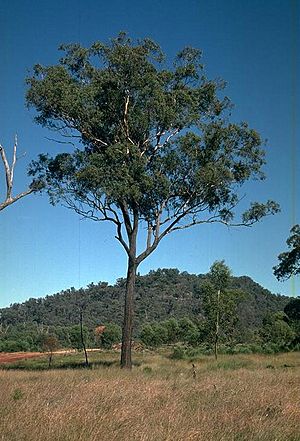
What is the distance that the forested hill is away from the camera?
12081 cm

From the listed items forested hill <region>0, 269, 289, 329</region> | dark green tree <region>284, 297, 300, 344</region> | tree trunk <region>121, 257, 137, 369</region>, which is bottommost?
tree trunk <region>121, 257, 137, 369</region>

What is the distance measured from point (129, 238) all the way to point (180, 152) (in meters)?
4.30

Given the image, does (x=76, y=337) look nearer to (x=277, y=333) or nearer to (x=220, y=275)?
(x=277, y=333)

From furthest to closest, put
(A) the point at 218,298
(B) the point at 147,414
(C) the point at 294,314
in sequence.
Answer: (C) the point at 294,314, (A) the point at 218,298, (B) the point at 147,414

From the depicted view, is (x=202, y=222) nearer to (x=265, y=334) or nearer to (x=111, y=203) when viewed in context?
(x=111, y=203)

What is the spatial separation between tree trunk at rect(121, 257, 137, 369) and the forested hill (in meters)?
83.5

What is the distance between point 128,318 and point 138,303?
11507 cm

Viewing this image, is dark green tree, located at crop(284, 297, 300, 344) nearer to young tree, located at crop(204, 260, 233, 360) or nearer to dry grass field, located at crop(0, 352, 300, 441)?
young tree, located at crop(204, 260, 233, 360)

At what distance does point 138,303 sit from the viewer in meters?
137

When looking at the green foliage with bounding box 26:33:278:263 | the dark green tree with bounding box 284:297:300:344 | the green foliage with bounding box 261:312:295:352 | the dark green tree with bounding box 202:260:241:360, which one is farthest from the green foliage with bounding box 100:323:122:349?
the green foliage with bounding box 26:33:278:263

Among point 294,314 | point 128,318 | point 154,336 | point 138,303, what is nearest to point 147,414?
point 128,318

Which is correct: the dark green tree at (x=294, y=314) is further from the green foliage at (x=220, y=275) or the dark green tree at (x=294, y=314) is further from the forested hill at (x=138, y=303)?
the forested hill at (x=138, y=303)

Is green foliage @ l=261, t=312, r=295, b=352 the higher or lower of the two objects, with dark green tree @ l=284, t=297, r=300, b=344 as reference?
lower

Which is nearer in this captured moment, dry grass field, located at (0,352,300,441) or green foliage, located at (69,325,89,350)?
dry grass field, located at (0,352,300,441)
